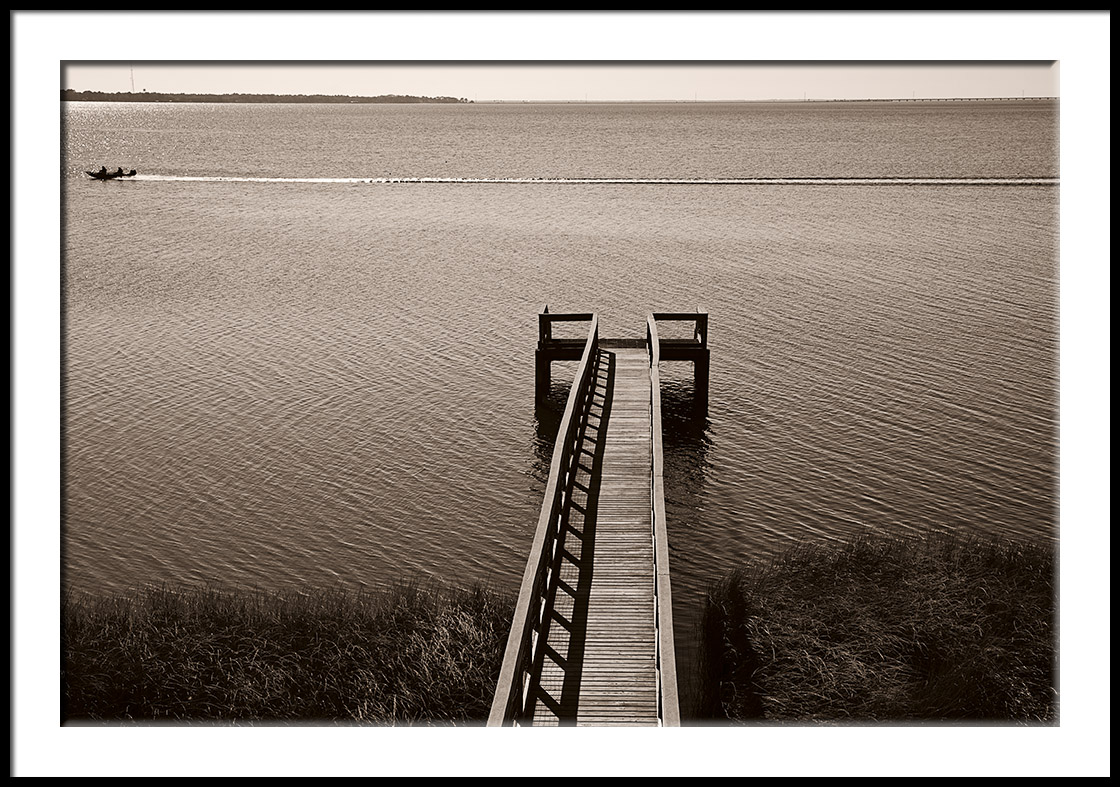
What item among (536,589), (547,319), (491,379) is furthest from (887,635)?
(491,379)

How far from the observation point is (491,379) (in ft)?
98.6

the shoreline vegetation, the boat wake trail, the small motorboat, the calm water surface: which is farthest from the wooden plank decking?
the small motorboat

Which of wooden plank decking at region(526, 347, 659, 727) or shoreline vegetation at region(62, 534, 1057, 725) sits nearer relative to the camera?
wooden plank decking at region(526, 347, 659, 727)

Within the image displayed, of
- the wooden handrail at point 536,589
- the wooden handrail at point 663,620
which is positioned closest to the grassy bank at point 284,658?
the wooden handrail at point 536,589

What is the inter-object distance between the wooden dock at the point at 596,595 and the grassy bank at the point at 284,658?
2071 millimetres

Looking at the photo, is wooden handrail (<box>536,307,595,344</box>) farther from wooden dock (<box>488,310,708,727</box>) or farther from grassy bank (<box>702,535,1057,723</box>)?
grassy bank (<box>702,535,1057,723</box>)

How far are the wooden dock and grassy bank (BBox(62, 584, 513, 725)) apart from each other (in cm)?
207

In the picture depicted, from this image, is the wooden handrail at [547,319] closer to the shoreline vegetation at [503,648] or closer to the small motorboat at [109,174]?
the shoreline vegetation at [503,648]

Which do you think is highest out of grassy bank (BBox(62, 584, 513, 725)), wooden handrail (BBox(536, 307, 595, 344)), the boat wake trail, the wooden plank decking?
the boat wake trail

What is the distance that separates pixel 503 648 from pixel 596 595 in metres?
2.57

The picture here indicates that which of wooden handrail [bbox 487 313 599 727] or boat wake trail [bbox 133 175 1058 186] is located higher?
boat wake trail [bbox 133 175 1058 186]

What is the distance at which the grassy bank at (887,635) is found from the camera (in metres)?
14.3

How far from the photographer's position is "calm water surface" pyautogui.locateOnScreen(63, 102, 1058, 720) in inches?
813

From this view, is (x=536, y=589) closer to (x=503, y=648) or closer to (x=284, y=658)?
(x=503, y=648)
